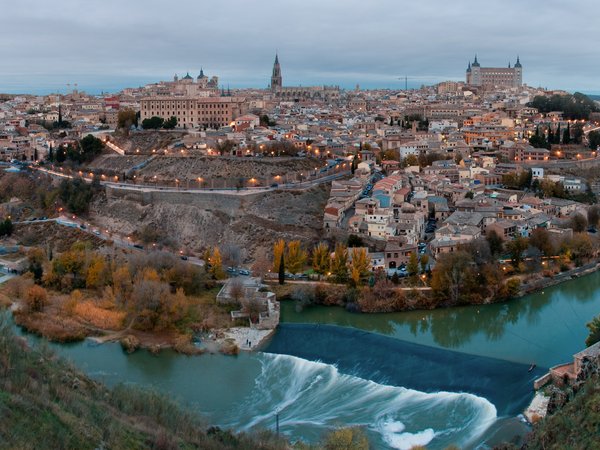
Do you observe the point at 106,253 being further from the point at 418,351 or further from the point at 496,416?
the point at 496,416

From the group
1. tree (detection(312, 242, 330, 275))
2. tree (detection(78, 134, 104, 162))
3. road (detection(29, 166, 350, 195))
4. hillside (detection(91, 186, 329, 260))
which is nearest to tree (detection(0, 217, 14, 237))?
hillside (detection(91, 186, 329, 260))

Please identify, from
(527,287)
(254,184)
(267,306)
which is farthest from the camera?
(254,184)

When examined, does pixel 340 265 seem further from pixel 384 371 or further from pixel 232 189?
pixel 232 189

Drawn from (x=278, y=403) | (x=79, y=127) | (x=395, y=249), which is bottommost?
(x=278, y=403)

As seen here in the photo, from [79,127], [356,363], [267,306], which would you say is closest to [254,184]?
[267,306]

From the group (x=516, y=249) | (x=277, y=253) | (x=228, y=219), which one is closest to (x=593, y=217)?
(x=516, y=249)

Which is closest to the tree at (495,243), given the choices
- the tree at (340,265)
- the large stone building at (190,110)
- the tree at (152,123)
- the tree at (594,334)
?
the tree at (340,265)

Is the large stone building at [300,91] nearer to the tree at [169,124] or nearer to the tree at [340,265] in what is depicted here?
the tree at [169,124]
